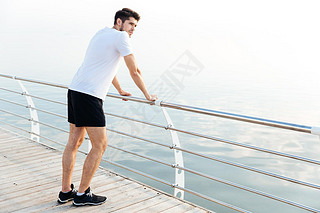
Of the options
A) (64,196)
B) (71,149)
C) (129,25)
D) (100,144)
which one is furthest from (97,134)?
(129,25)

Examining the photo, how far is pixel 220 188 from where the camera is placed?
768 centimetres

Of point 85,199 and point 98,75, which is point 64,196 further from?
point 98,75

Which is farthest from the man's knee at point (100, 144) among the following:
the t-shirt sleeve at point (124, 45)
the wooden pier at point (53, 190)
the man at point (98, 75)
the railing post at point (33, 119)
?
the railing post at point (33, 119)

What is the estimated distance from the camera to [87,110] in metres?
2.42

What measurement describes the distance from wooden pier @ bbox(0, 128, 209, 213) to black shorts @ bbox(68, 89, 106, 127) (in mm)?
662


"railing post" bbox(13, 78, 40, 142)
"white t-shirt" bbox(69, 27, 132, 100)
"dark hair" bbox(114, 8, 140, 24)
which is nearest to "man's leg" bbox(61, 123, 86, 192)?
"white t-shirt" bbox(69, 27, 132, 100)

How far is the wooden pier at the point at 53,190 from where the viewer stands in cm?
263

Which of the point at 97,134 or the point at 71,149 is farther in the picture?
the point at 71,149

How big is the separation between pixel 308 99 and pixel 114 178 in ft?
101

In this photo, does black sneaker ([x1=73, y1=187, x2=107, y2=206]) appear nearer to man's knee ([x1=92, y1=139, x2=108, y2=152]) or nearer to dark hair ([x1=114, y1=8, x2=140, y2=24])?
man's knee ([x1=92, y1=139, x2=108, y2=152])

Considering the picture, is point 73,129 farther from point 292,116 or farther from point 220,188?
point 292,116

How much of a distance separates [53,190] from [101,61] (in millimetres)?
1273

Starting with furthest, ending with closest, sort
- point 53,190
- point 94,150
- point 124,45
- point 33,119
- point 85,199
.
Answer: point 33,119, point 53,190, point 85,199, point 94,150, point 124,45

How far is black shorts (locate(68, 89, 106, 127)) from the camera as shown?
2.41 metres
